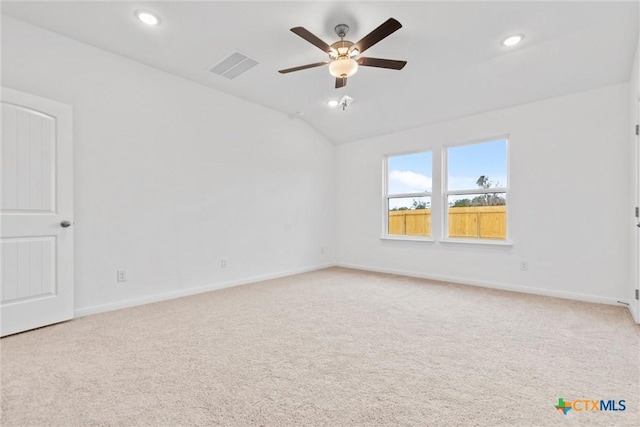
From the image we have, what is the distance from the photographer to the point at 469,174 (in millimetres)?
4320

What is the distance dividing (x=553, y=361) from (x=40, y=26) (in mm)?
4933

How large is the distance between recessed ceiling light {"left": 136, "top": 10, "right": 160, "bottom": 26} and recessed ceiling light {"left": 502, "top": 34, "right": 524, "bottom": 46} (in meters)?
3.21

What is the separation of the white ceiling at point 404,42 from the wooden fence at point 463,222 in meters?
1.42

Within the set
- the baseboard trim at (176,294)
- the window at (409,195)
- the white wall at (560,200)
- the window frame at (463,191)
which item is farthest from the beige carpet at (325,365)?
the window at (409,195)

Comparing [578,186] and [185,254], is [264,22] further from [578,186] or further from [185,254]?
[578,186]

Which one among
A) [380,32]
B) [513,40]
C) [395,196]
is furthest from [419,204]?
[380,32]

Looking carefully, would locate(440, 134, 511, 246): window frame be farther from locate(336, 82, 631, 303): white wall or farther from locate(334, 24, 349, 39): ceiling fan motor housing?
locate(334, 24, 349, 39): ceiling fan motor housing

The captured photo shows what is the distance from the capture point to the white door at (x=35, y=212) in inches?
96.1

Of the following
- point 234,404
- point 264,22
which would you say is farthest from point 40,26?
point 234,404

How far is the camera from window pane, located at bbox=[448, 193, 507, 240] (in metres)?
4.02

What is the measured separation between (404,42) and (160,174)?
9.87ft

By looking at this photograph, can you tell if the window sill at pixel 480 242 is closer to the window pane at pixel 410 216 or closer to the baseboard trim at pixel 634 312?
the window pane at pixel 410 216

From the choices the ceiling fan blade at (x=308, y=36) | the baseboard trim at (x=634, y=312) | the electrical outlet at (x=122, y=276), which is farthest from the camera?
the electrical outlet at (x=122, y=276)

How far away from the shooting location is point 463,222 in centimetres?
436
